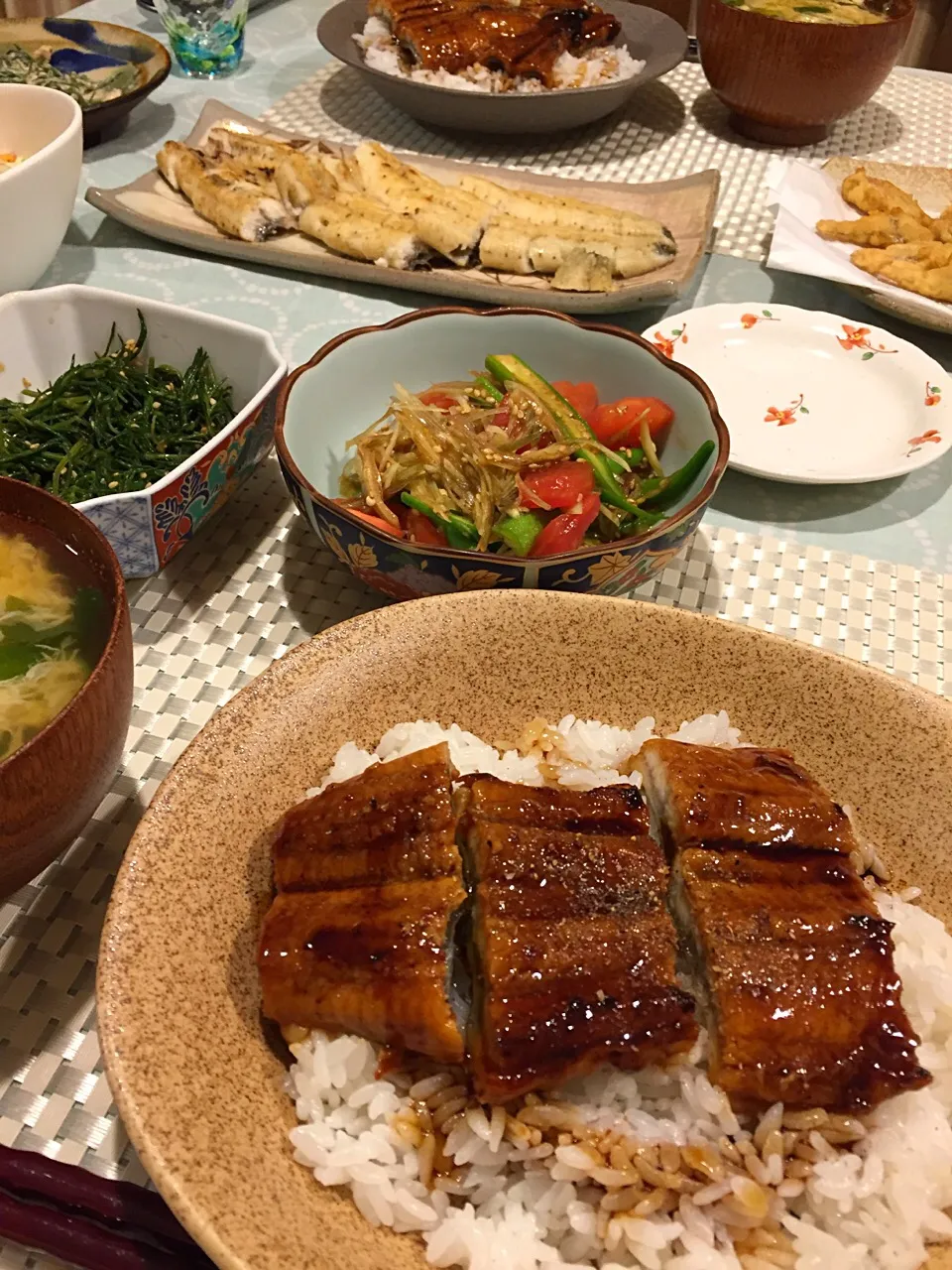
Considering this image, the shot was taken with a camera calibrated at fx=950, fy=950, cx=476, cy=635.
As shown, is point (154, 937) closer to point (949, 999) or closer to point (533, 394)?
point (949, 999)

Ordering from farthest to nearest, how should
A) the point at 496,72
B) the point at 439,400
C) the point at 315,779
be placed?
the point at 496,72, the point at 439,400, the point at 315,779

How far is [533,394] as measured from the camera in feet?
7.22

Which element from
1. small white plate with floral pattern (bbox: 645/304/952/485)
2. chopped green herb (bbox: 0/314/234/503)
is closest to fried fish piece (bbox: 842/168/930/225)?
small white plate with floral pattern (bbox: 645/304/952/485)

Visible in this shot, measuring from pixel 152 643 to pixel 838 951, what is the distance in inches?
55.1

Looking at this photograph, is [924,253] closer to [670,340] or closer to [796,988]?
[670,340]

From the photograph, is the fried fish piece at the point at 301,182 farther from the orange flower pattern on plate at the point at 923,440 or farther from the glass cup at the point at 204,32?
the orange flower pattern on plate at the point at 923,440

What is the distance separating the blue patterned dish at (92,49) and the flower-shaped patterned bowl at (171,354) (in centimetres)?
176

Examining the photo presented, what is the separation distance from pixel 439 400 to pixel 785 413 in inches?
37.4

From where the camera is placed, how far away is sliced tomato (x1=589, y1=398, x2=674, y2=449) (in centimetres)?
221

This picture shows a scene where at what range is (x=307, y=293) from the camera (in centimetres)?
307

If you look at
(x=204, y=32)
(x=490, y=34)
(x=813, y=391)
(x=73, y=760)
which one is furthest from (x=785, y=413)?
(x=204, y=32)

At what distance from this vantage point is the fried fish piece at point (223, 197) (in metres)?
3.08

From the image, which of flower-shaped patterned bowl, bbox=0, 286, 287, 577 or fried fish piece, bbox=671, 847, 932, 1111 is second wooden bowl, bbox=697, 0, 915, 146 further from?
fried fish piece, bbox=671, 847, 932, 1111

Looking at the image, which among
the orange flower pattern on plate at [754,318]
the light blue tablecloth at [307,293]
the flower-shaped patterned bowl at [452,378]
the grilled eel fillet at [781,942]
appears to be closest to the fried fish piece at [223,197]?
the light blue tablecloth at [307,293]
